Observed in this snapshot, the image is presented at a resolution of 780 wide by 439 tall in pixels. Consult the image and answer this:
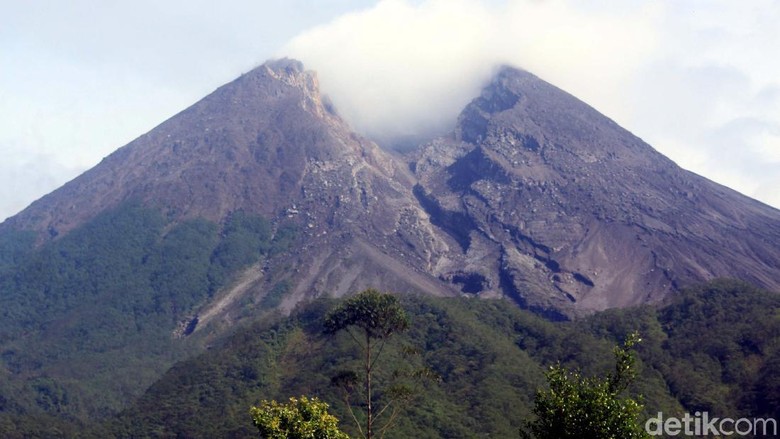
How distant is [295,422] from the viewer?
1066 inches

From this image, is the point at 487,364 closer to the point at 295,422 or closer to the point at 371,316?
the point at 371,316

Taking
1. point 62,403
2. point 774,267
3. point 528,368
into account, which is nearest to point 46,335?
point 62,403

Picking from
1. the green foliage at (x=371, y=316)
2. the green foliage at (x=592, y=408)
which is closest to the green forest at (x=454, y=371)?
the green foliage at (x=371, y=316)

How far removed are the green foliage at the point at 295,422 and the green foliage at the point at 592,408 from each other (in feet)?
22.8

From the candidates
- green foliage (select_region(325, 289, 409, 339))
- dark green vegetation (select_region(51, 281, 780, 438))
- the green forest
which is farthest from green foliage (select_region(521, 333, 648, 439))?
dark green vegetation (select_region(51, 281, 780, 438))

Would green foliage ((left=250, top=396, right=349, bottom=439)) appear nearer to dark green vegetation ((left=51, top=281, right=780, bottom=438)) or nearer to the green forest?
the green forest

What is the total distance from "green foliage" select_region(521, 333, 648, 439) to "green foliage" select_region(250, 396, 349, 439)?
6959 millimetres

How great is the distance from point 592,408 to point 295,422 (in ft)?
31.3

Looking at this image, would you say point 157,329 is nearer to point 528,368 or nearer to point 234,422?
point 234,422

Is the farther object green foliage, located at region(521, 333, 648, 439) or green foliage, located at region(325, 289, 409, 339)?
green foliage, located at region(325, 289, 409, 339)

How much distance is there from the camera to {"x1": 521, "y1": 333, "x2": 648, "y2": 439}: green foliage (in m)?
25.2

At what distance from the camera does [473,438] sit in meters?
92.9

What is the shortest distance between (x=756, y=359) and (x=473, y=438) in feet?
136

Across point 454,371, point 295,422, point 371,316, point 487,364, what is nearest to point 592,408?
point 295,422
